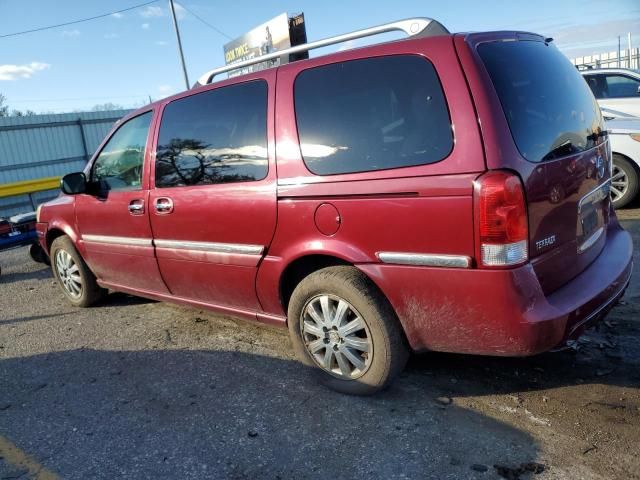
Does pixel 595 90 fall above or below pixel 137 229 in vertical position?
above

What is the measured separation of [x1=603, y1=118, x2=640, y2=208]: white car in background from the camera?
6746 millimetres

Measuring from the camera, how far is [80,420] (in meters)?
3.12

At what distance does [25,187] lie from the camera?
12125 millimetres

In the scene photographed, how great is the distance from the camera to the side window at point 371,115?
2.56m

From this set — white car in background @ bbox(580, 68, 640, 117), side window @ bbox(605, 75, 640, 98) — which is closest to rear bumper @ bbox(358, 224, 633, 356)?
white car in background @ bbox(580, 68, 640, 117)

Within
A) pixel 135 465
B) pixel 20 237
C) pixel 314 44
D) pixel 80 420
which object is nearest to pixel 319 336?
pixel 135 465

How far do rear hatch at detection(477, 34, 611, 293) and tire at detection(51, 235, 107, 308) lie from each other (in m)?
4.18

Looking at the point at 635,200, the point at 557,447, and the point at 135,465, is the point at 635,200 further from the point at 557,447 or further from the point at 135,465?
the point at 135,465

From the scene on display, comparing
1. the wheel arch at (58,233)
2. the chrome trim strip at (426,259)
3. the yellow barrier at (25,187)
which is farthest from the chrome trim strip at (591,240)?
the yellow barrier at (25,187)

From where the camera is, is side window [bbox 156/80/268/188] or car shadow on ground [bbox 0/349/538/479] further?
side window [bbox 156/80/268/188]

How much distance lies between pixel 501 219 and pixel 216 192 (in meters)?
1.89

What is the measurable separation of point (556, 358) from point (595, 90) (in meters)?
5.92

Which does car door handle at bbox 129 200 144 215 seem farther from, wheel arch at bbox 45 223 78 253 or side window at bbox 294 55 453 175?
side window at bbox 294 55 453 175

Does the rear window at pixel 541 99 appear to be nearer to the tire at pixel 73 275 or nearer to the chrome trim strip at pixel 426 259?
the chrome trim strip at pixel 426 259
